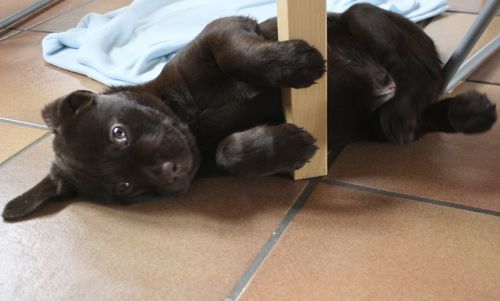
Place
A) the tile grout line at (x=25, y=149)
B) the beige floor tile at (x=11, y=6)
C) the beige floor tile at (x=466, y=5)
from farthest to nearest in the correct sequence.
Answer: the beige floor tile at (x=11, y=6), the beige floor tile at (x=466, y=5), the tile grout line at (x=25, y=149)

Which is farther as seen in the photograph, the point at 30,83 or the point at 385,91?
the point at 30,83

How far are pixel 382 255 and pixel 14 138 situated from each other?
116cm

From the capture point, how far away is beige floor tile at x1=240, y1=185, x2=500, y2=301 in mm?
896

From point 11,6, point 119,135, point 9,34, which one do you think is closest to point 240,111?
A: point 119,135

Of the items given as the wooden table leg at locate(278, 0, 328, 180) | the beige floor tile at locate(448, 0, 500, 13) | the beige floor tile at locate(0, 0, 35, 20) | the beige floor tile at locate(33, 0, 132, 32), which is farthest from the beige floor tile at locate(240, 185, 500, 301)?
the beige floor tile at locate(0, 0, 35, 20)

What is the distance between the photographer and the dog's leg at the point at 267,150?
3.50ft

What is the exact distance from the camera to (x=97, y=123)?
111 cm

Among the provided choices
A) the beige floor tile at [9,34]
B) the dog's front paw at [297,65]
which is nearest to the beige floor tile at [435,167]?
the dog's front paw at [297,65]

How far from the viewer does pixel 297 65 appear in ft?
3.33

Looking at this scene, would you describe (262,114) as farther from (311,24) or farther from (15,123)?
(15,123)

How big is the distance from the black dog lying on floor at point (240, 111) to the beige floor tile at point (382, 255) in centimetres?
15

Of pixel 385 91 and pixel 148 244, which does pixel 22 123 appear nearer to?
pixel 148 244

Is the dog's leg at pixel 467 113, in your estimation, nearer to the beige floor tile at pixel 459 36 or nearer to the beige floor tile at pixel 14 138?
the beige floor tile at pixel 459 36

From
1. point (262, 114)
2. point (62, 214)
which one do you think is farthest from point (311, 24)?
point (62, 214)
